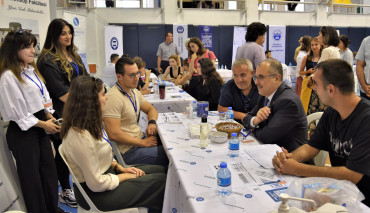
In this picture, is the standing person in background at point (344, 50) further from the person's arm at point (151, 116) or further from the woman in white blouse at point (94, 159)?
the woman in white blouse at point (94, 159)

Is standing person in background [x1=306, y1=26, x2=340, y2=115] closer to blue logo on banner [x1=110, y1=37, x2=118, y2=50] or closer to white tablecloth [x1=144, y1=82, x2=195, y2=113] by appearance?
white tablecloth [x1=144, y1=82, x2=195, y2=113]

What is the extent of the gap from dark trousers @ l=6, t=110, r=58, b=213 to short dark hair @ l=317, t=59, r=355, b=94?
6.62 feet

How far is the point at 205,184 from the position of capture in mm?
1458

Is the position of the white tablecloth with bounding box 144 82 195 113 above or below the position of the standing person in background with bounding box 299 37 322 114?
below

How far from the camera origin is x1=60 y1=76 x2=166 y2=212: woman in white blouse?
1.60m

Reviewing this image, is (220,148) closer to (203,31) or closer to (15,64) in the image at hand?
(15,64)

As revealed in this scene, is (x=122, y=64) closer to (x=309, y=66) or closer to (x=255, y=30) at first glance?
(x=255, y=30)

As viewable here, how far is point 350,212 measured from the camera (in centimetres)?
111

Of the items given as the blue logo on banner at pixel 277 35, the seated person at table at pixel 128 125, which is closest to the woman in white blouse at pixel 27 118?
the seated person at table at pixel 128 125

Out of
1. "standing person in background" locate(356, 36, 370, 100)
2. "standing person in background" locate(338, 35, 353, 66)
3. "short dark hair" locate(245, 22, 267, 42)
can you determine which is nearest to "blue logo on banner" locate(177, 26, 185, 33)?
"standing person in background" locate(338, 35, 353, 66)

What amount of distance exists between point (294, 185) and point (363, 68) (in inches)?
116

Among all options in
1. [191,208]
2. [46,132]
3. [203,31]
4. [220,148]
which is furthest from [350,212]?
[203,31]

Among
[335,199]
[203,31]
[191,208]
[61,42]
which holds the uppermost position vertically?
[203,31]

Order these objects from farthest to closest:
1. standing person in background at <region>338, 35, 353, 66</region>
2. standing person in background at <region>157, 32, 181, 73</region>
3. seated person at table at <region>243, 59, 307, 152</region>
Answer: standing person in background at <region>157, 32, 181, 73</region>
standing person in background at <region>338, 35, 353, 66</region>
seated person at table at <region>243, 59, 307, 152</region>
